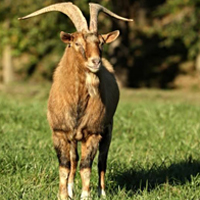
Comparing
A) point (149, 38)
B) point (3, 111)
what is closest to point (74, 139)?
point (3, 111)

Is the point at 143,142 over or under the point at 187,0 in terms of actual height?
under

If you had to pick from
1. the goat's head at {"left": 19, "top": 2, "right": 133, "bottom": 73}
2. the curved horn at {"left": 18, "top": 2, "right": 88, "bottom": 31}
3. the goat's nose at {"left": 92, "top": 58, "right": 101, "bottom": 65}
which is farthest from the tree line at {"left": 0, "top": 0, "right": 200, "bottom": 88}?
the goat's nose at {"left": 92, "top": 58, "right": 101, "bottom": 65}

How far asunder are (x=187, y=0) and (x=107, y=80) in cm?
1907

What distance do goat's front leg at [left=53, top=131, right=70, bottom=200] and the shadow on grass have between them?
0.89 m

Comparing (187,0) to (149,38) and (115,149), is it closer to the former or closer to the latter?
(149,38)

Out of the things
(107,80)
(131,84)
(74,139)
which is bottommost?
(131,84)

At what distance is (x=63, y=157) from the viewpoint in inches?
276

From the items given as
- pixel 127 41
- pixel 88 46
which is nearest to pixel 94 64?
pixel 88 46

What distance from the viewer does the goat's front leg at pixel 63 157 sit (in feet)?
22.8

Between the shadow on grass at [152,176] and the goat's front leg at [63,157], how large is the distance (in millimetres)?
889

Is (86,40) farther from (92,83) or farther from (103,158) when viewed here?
(103,158)

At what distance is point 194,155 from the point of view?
9547 mm

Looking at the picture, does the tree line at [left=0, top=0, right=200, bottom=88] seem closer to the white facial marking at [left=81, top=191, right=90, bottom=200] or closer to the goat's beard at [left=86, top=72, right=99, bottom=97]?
the goat's beard at [left=86, top=72, right=99, bottom=97]

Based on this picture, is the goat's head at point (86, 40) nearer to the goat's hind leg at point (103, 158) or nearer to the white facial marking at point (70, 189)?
the goat's hind leg at point (103, 158)
